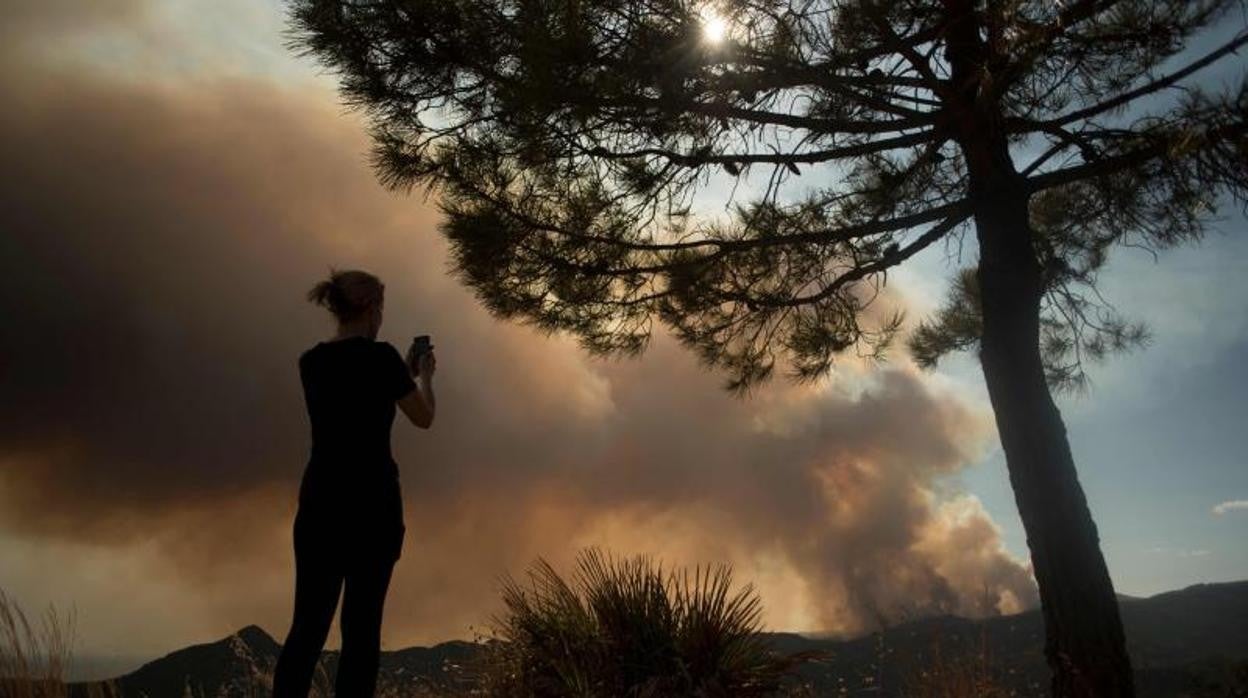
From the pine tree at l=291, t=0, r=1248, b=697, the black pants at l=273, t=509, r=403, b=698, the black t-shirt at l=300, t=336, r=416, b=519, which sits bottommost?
the black pants at l=273, t=509, r=403, b=698

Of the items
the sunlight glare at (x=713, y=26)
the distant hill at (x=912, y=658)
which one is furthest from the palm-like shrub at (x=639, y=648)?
the sunlight glare at (x=713, y=26)

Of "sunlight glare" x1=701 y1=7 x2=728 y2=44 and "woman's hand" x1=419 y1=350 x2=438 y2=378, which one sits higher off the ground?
"sunlight glare" x1=701 y1=7 x2=728 y2=44

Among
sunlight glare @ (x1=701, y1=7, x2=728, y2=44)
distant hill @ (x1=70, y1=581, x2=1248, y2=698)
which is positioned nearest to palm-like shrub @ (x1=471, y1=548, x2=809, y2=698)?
distant hill @ (x1=70, y1=581, x2=1248, y2=698)

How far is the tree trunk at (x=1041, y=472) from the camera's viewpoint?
5402mm

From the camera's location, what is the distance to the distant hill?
5.33m

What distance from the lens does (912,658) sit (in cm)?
523

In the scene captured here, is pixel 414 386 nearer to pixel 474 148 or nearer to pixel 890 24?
pixel 474 148

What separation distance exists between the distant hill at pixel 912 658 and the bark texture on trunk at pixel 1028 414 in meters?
0.45

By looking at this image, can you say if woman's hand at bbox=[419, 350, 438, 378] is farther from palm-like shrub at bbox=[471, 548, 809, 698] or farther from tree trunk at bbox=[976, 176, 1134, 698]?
tree trunk at bbox=[976, 176, 1134, 698]

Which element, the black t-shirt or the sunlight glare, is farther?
the sunlight glare

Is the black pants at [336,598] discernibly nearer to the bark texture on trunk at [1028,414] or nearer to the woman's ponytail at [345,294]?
the woman's ponytail at [345,294]

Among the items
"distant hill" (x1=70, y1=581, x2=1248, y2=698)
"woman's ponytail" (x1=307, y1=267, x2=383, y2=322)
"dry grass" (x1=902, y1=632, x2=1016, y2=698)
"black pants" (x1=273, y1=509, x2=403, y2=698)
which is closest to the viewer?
"black pants" (x1=273, y1=509, x2=403, y2=698)

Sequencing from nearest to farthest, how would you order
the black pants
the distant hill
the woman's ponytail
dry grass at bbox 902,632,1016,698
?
1. the black pants
2. the woman's ponytail
3. dry grass at bbox 902,632,1016,698
4. the distant hill

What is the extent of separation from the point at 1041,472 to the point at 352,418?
4435 mm
